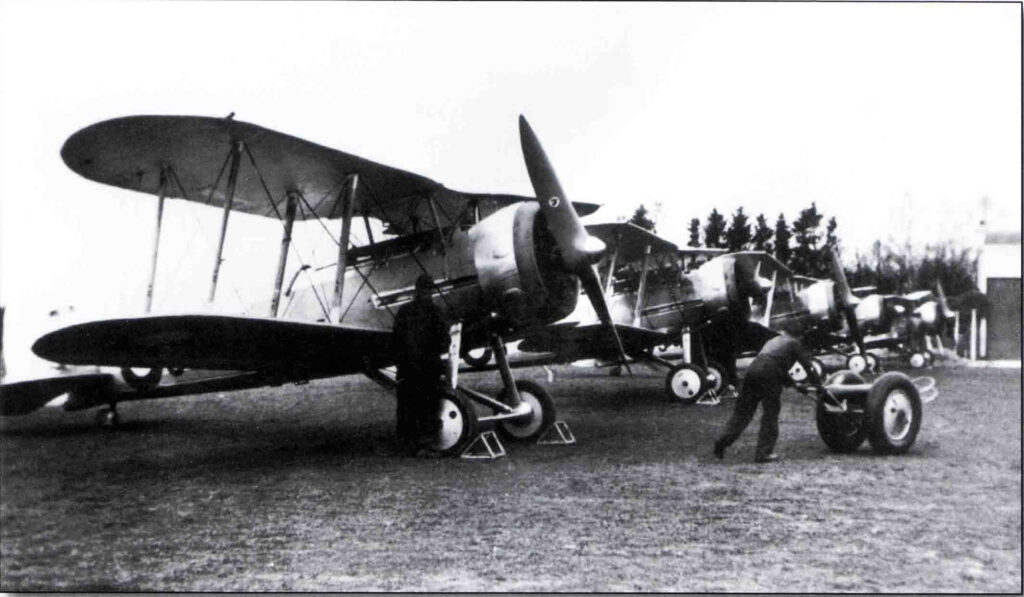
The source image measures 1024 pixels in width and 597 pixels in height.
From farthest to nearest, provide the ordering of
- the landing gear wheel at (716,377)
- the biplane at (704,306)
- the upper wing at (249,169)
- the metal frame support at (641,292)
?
the metal frame support at (641,292), the landing gear wheel at (716,377), the biplane at (704,306), the upper wing at (249,169)

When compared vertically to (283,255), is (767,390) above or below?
below

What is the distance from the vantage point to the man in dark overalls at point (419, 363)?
18.1 feet

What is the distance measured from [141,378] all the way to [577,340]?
439 cm

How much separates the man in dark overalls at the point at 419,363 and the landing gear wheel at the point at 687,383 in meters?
4.58

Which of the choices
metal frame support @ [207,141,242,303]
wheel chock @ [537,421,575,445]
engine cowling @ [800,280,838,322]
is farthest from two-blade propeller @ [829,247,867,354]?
metal frame support @ [207,141,242,303]

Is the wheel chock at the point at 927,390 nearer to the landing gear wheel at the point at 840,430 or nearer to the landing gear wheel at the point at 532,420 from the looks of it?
the landing gear wheel at the point at 840,430

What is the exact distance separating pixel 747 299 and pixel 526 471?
654 cm

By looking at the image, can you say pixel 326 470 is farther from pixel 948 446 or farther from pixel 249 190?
pixel 948 446

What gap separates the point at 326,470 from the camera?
520 cm

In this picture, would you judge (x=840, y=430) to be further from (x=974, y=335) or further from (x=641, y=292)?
(x=641, y=292)

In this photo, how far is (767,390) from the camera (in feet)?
16.9

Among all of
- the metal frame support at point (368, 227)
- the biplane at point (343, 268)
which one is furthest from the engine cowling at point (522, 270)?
the metal frame support at point (368, 227)

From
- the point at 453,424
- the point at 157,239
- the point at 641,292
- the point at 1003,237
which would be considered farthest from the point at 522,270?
the point at 641,292

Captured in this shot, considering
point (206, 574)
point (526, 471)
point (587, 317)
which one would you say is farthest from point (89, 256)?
point (587, 317)
